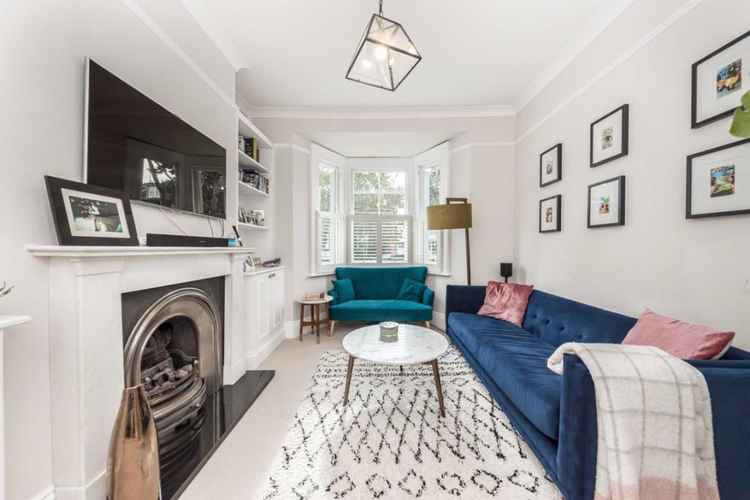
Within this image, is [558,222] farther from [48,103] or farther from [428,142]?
[48,103]

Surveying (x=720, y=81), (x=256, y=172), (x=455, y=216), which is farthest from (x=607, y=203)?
(x=256, y=172)

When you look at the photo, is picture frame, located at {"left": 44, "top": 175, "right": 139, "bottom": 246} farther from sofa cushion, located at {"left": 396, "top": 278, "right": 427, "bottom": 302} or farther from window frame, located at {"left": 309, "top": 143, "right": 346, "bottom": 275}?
sofa cushion, located at {"left": 396, "top": 278, "right": 427, "bottom": 302}

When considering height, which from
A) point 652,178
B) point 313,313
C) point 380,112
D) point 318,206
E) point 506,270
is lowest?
point 313,313

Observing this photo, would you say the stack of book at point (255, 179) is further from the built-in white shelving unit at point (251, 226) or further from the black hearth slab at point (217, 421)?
the black hearth slab at point (217, 421)

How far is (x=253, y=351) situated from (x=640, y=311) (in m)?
3.14

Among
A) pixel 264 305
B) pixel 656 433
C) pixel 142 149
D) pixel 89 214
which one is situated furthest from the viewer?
pixel 264 305

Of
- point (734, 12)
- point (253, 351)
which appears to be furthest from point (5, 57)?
point (734, 12)

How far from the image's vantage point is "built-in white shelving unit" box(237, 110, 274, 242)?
3.08 meters

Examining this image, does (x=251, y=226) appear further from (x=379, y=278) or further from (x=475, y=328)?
(x=475, y=328)

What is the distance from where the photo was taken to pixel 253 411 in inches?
80.2

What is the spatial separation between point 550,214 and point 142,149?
3383 millimetres

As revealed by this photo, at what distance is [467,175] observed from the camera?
12.5 feet

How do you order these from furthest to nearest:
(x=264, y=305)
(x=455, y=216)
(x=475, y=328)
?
(x=455, y=216) → (x=264, y=305) → (x=475, y=328)

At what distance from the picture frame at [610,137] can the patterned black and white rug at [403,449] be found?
2.06 m
